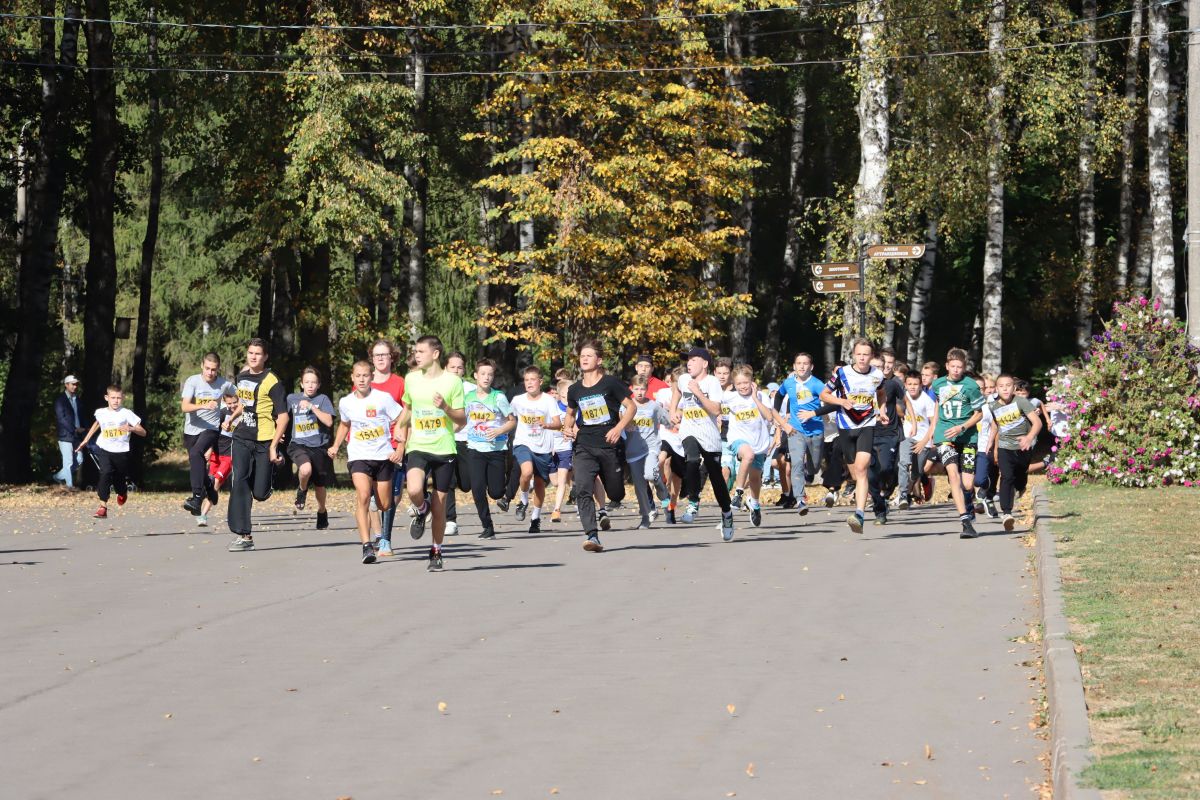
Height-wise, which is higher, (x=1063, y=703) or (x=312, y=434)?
(x=312, y=434)

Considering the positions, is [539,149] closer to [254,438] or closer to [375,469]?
[254,438]

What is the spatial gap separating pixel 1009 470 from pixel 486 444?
527 cm

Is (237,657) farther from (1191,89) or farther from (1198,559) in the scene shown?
(1191,89)

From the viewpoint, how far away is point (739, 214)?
4675cm

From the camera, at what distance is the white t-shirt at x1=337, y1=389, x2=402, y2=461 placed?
15.9 m

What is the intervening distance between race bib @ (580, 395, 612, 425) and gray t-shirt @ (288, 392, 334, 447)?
4.17 m

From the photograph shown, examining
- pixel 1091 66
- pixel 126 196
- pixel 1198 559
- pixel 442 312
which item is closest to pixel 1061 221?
pixel 1091 66

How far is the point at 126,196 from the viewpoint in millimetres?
41906

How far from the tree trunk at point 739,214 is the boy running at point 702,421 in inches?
596

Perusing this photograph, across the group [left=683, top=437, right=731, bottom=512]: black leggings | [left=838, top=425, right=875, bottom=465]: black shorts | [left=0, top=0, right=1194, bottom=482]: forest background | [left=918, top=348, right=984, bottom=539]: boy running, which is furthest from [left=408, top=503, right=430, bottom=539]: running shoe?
[left=0, top=0, right=1194, bottom=482]: forest background

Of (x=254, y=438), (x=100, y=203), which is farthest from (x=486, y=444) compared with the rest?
(x=100, y=203)

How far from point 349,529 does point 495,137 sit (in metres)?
13.5

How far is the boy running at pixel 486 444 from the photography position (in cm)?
1983

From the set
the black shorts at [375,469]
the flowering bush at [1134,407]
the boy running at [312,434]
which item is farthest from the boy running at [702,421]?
the flowering bush at [1134,407]
